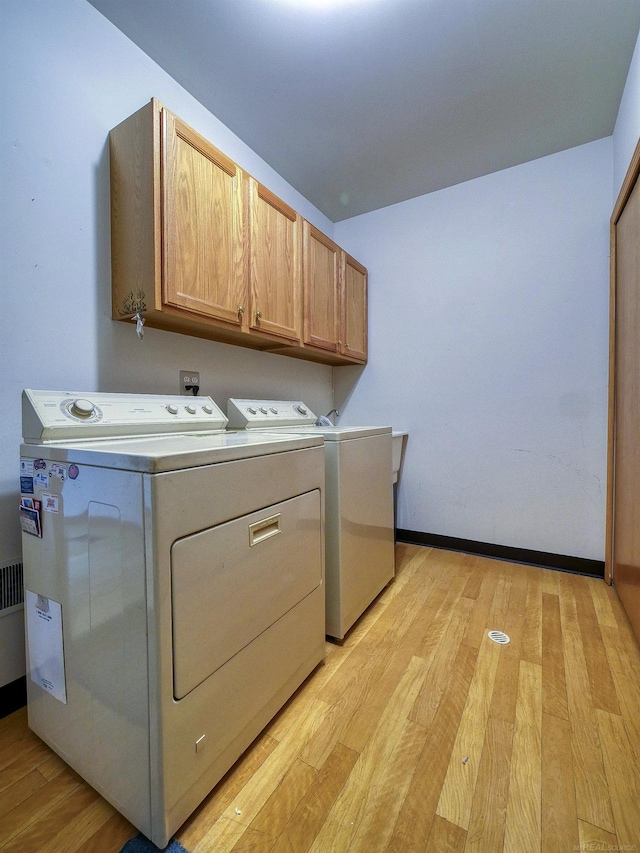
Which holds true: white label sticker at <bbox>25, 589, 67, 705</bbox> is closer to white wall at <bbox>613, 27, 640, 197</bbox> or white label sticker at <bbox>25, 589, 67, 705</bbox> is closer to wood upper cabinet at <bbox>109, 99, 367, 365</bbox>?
wood upper cabinet at <bbox>109, 99, 367, 365</bbox>

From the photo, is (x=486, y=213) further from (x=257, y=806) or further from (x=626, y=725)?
(x=257, y=806)

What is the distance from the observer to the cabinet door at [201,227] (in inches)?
52.7

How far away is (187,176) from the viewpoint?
1402 millimetres

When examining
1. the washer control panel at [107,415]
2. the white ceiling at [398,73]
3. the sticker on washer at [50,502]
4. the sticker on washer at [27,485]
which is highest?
the white ceiling at [398,73]

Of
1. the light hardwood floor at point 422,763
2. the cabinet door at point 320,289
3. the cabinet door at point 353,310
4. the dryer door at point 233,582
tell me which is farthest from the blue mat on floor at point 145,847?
the cabinet door at point 353,310

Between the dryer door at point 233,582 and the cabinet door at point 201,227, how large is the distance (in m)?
0.89

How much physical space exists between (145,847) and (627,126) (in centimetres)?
301

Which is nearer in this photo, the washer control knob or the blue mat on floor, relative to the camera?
the blue mat on floor

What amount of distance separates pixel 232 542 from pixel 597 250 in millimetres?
2467

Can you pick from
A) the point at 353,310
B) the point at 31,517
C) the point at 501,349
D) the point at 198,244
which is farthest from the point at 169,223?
the point at 501,349

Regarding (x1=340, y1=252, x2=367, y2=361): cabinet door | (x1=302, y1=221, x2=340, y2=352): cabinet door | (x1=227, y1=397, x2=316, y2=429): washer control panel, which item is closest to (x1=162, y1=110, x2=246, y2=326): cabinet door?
(x1=227, y1=397, x2=316, y2=429): washer control panel

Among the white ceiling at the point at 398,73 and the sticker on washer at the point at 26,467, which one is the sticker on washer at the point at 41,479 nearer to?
the sticker on washer at the point at 26,467

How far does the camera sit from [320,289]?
2258 mm

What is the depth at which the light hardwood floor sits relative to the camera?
825 millimetres
